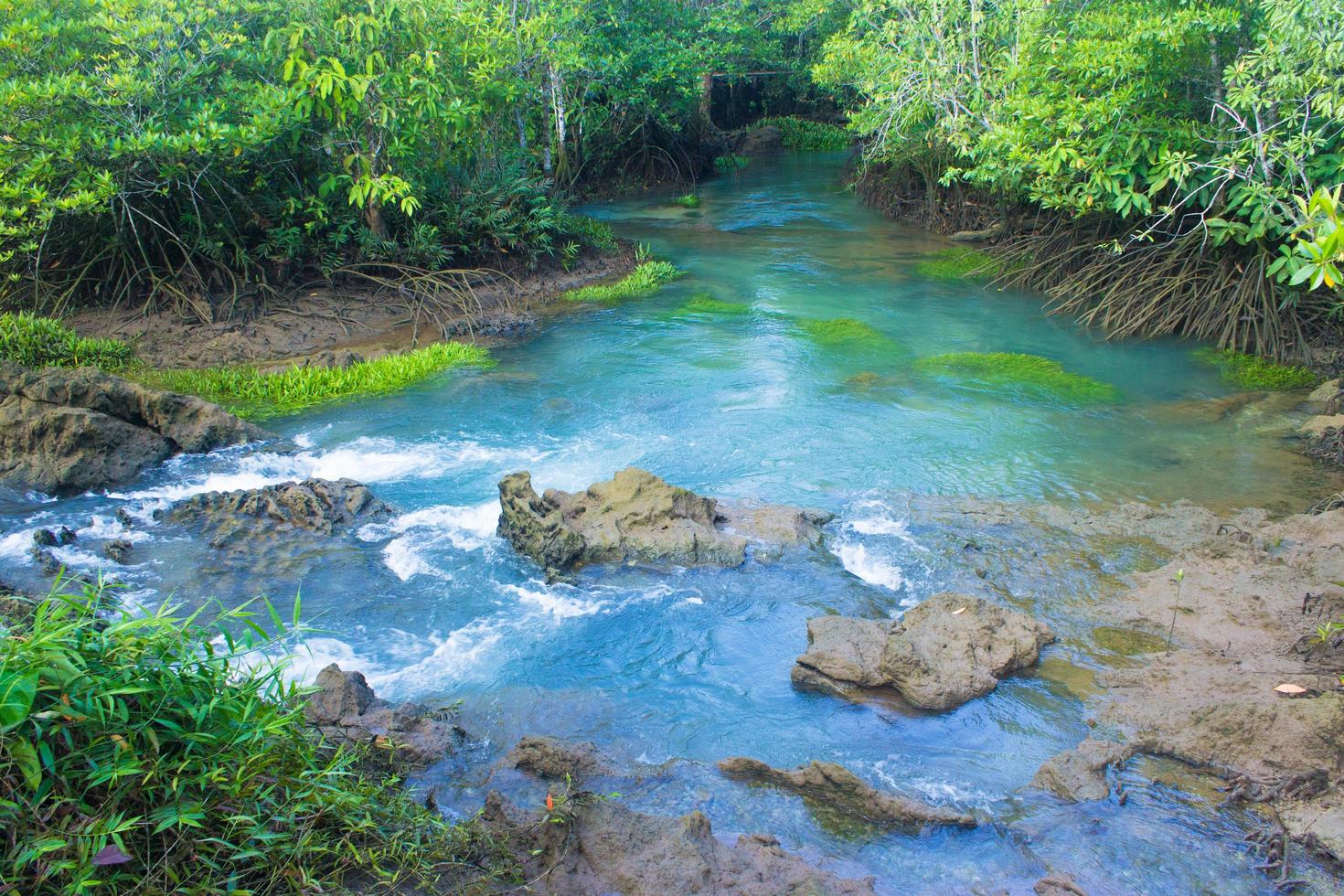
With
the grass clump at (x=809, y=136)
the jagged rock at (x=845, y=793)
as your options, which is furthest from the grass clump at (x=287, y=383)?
the grass clump at (x=809, y=136)

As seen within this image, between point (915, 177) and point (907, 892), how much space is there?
18.2m

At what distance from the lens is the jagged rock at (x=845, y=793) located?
4.43 metres

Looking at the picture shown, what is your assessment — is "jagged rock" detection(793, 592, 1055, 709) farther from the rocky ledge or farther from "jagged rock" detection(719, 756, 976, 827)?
the rocky ledge

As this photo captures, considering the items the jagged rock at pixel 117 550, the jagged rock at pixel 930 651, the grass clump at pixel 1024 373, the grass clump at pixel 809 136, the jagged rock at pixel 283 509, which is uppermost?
the grass clump at pixel 809 136

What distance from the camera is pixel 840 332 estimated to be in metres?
13.0

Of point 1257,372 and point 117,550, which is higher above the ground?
point 1257,372

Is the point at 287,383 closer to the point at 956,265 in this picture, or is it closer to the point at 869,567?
the point at 869,567

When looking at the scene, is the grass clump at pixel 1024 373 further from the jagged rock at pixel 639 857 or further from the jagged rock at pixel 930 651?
the jagged rock at pixel 639 857

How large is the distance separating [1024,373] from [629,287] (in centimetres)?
641

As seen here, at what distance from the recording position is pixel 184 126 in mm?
11328

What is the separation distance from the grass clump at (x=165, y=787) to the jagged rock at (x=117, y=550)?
372cm

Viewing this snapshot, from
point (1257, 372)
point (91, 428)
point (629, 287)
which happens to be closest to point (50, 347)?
point (91, 428)

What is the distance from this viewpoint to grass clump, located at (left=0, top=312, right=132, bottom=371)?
10430mm

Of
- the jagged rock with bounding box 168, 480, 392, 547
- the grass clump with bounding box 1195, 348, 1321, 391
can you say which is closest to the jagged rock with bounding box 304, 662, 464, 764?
the jagged rock with bounding box 168, 480, 392, 547
